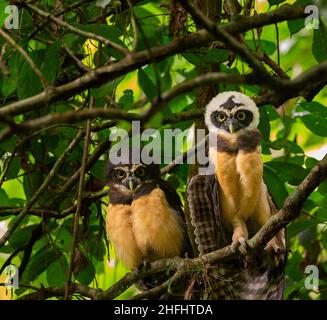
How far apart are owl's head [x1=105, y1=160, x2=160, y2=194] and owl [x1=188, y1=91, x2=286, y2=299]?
1.75 feet

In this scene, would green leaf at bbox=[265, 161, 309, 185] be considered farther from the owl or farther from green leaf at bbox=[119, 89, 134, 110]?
green leaf at bbox=[119, 89, 134, 110]

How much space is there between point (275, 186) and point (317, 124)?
1.37ft

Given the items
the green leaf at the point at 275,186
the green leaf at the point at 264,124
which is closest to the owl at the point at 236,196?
the green leaf at the point at 275,186

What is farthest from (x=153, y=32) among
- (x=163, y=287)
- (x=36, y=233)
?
(x=36, y=233)

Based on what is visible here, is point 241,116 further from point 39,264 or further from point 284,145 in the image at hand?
point 39,264

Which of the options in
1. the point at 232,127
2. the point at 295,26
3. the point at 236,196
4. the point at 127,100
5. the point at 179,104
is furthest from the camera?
the point at 179,104

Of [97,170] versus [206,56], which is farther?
[97,170]

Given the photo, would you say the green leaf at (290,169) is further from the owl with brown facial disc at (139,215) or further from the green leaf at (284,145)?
the owl with brown facial disc at (139,215)

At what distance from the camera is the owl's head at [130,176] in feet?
13.3

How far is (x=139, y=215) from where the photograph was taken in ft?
13.3

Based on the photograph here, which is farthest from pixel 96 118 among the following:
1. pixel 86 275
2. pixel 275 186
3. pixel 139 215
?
pixel 86 275

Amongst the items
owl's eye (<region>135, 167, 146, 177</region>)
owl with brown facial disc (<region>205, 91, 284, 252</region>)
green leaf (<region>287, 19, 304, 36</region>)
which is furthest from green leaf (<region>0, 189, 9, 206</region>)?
green leaf (<region>287, 19, 304, 36</region>)

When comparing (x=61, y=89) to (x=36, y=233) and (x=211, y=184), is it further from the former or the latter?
(x=36, y=233)

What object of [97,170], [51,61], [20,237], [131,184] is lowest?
[20,237]
